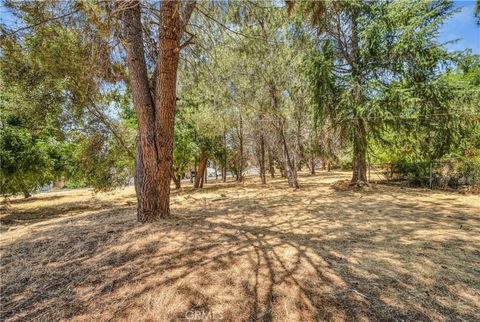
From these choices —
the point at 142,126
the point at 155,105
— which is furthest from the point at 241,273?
the point at 155,105

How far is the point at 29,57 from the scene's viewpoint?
484 centimetres

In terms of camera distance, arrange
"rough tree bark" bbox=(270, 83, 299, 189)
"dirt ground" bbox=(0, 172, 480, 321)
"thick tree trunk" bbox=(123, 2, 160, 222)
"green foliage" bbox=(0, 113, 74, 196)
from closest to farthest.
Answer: "dirt ground" bbox=(0, 172, 480, 321)
"thick tree trunk" bbox=(123, 2, 160, 222)
"green foliage" bbox=(0, 113, 74, 196)
"rough tree bark" bbox=(270, 83, 299, 189)

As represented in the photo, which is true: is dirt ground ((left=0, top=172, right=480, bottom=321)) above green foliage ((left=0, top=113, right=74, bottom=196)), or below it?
below

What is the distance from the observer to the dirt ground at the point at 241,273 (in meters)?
1.60

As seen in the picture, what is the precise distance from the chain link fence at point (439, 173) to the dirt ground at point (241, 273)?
243 inches

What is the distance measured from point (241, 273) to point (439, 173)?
33.3 ft

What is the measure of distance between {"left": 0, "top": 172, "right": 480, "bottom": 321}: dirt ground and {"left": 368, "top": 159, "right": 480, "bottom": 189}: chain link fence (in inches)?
243

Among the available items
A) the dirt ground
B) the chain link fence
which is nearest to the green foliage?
the dirt ground

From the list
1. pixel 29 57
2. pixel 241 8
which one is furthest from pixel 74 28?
pixel 241 8

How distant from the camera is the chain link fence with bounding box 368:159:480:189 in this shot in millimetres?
7848

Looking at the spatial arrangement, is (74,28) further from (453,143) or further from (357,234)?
(453,143)

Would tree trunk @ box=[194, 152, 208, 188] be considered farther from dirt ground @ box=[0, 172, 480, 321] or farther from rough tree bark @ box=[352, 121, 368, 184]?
dirt ground @ box=[0, 172, 480, 321]

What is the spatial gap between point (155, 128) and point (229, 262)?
95.1 inches

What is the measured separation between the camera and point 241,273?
2.07 meters
